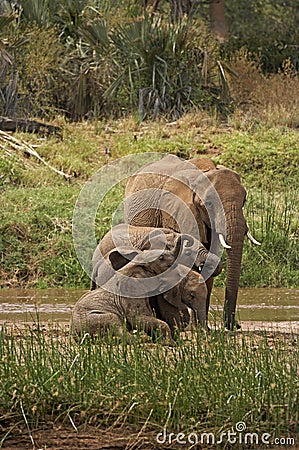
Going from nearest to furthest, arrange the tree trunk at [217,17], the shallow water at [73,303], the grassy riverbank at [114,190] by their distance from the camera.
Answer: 1. the shallow water at [73,303]
2. the grassy riverbank at [114,190]
3. the tree trunk at [217,17]

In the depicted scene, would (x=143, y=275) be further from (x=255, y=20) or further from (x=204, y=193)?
(x=255, y=20)

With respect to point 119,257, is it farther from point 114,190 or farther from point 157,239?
point 114,190

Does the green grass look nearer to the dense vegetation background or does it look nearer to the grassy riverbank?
the grassy riverbank

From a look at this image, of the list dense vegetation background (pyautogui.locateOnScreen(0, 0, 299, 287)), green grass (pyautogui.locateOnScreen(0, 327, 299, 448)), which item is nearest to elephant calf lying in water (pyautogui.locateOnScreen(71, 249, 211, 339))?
green grass (pyautogui.locateOnScreen(0, 327, 299, 448))

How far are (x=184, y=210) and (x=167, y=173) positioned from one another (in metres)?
0.62

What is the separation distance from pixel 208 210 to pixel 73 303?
3286mm

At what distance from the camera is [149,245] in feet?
28.8

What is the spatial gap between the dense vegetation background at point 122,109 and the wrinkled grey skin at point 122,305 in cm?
587

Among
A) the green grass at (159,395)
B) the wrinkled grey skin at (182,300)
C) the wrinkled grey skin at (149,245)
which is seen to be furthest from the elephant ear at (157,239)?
the green grass at (159,395)

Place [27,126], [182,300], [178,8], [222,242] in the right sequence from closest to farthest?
[182,300] → [222,242] → [27,126] → [178,8]

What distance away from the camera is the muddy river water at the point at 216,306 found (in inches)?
409

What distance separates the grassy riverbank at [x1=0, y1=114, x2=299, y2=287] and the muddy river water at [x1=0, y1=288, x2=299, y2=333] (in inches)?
24.2

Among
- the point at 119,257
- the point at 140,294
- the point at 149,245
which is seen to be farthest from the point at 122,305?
the point at 149,245

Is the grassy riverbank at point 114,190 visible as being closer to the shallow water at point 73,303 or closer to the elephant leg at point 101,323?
the shallow water at point 73,303
